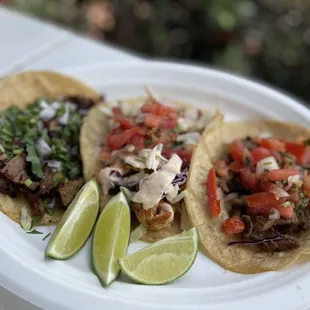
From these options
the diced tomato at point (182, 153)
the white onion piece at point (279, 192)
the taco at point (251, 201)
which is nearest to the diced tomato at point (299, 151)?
the taco at point (251, 201)

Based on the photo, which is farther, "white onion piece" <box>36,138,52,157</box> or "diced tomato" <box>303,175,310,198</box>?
"white onion piece" <box>36,138,52,157</box>

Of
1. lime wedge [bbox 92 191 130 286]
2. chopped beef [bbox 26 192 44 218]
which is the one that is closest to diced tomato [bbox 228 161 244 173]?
lime wedge [bbox 92 191 130 286]

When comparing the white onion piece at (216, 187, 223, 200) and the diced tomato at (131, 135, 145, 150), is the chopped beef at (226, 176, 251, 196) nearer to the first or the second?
the white onion piece at (216, 187, 223, 200)

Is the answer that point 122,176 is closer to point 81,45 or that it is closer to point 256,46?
point 81,45

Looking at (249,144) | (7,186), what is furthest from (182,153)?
(7,186)

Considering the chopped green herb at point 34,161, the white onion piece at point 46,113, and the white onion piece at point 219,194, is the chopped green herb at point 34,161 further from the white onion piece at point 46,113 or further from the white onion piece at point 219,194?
the white onion piece at point 219,194

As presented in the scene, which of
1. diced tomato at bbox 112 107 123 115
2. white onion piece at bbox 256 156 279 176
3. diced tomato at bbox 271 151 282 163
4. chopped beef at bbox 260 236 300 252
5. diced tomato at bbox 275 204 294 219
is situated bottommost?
chopped beef at bbox 260 236 300 252
